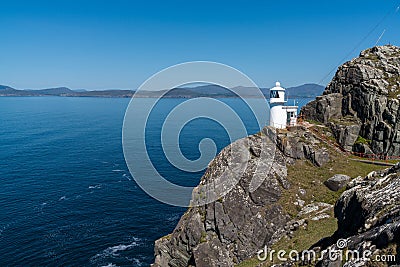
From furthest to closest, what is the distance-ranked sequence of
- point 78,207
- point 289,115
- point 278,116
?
point 78,207, point 289,115, point 278,116

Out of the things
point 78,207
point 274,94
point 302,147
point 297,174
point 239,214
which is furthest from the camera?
point 78,207

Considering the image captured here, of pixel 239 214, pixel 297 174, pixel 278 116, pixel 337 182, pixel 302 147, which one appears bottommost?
pixel 239 214

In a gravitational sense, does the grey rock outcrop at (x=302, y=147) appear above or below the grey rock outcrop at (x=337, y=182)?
above

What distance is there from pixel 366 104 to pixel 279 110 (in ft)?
39.2

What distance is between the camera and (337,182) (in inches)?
1345

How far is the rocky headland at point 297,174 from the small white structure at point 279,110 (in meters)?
2.04

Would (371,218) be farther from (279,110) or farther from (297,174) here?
(279,110)

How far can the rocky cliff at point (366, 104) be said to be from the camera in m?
40.5

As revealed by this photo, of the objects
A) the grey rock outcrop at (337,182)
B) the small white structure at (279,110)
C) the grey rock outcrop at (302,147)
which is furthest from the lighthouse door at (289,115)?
the grey rock outcrop at (337,182)

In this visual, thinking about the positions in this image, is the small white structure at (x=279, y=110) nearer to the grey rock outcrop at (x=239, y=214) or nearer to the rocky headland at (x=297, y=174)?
the rocky headland at (x=297, y=174)

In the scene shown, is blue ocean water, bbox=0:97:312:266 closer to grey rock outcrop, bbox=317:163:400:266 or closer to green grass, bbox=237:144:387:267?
green grass, bbox=237:144:387:267

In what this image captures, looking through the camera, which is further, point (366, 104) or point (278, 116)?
point (278, 116)

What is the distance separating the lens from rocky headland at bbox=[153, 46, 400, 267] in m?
32.4

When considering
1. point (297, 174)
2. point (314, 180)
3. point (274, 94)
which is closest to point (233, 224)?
point (297, 174)
